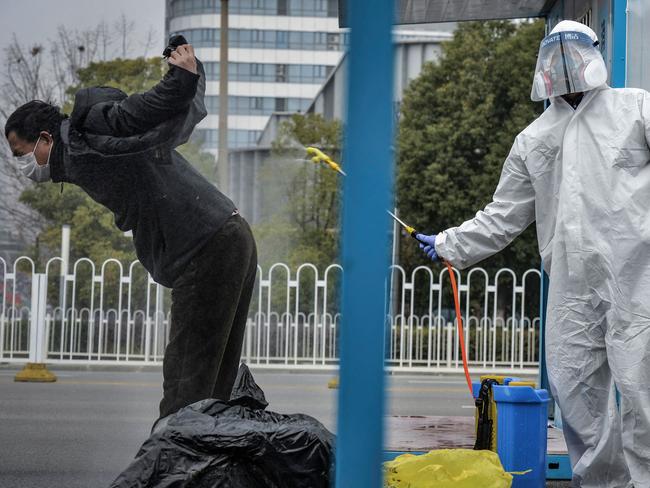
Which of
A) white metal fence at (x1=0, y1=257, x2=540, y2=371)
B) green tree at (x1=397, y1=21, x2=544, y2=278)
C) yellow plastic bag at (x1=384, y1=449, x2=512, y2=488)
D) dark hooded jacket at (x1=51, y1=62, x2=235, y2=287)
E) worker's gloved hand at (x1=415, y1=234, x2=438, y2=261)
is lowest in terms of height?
yellow plastic bag at (x1=384, y1=449, x2=512, y2=488)

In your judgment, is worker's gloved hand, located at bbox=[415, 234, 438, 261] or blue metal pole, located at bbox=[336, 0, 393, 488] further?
worker's gloved hand, located at bbox=[415, 234, 438, 261]

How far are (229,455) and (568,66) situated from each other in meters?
1.87

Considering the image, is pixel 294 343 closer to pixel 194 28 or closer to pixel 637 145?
pixel 194 28

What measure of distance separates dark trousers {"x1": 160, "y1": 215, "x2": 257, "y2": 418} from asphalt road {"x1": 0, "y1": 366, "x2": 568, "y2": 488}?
0.36 ft

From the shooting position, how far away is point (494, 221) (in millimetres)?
4082

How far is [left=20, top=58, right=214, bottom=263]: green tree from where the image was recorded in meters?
3.37

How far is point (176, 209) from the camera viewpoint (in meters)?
3.34

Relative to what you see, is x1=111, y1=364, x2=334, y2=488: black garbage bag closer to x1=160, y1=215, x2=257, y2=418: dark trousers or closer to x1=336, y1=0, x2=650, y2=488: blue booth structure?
x1=160, y1=215, x2=257, y2=418: dark trousers

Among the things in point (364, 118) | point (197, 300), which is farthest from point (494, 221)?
point (364, 118)

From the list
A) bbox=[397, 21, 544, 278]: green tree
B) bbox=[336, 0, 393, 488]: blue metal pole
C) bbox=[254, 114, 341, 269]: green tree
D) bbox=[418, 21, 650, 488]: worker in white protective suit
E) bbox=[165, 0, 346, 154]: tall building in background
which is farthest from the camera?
bbox=[397, 21, 544, 278]: green tree

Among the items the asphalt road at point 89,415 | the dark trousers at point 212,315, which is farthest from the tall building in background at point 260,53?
the asphalt road at point 89,415

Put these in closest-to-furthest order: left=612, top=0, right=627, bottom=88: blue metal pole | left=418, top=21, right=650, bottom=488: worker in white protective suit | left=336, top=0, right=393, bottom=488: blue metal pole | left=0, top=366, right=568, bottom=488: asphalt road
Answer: left=336, top=0, right=393, bottom=488: blue metal pole < left=0, top=366, right=568, bottom=488: asphalt road < left=418, top=21, right=650, bottom=488: worker in white protective suit < left=612, top=0, right=627, bottom=88: blue metal pole

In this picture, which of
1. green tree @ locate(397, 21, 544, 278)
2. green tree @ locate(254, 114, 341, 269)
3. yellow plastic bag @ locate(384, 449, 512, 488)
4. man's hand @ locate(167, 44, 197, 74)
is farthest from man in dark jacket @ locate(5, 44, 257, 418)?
green tree @ locate(397, 21, 544, 278)

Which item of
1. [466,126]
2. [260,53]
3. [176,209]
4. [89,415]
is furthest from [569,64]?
[466,126]
